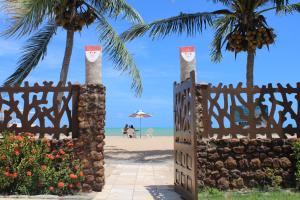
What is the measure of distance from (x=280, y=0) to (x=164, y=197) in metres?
8.83

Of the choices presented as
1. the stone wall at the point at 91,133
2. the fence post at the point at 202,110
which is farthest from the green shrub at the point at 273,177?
the stone wall at the point at 91,133

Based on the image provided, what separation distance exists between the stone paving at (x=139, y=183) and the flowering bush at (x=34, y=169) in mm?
740

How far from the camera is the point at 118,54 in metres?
17.0

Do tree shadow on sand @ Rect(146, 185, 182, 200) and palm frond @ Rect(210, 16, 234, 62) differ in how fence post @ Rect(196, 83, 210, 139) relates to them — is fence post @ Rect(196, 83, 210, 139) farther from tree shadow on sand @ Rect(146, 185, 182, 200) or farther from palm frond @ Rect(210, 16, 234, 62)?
palm frond @ Rect(210, 16, 234, 62)

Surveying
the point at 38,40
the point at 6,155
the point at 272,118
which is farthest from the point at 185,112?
the point at 38,40

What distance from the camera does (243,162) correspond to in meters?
10.1

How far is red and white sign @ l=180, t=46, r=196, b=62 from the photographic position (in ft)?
34.1

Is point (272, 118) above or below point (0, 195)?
above

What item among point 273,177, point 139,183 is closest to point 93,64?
point 139,183

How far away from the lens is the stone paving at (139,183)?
9336mm

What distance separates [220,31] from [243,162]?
9.95 m

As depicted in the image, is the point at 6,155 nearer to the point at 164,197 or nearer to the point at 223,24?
the point at 164,197

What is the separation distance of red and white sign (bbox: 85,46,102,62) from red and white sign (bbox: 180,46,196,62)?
1.86 m

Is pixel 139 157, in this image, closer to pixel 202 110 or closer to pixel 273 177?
pixel 202 110
